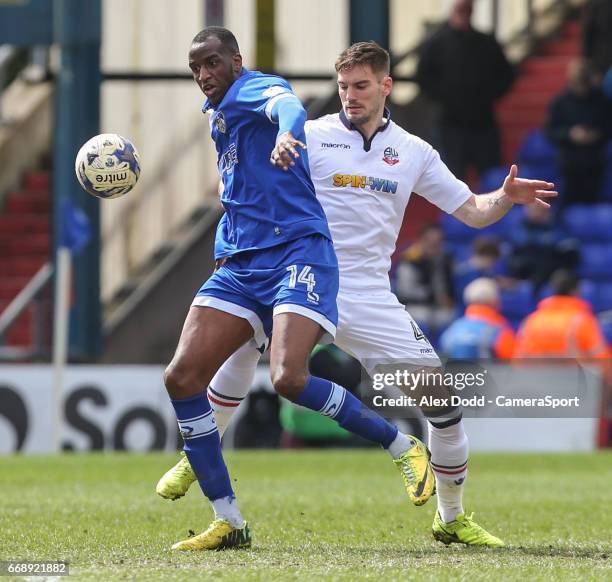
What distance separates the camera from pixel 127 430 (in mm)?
16219

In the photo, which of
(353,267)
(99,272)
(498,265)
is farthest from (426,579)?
(99,272)

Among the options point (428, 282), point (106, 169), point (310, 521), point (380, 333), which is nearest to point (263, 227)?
point (380, 333)

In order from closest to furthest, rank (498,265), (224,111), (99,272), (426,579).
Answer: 1. (426,579)
2. (224,111)
3. (498,265)
4. (99,272)

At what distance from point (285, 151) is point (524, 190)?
4.69 ft

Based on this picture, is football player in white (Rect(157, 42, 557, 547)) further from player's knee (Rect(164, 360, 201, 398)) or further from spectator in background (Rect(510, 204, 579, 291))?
spectator in background (Rect(510, 204, 579, 291))

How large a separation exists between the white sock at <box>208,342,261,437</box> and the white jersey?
579 millimetres

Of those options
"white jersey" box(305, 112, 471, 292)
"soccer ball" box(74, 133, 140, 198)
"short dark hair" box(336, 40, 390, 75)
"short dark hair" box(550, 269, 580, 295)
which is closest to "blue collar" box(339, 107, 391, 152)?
"white jersey" box(305, 112, 471, 292)

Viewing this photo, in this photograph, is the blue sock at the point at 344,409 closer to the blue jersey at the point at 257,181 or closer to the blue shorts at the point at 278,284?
the blue shorts at the point at 278,284

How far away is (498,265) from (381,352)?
11.1 m

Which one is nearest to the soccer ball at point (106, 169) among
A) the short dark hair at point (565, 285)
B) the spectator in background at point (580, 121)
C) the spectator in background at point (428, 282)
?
the short dark hair at point (565, 285)

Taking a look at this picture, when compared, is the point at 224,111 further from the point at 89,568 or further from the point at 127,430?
the point at 127,430

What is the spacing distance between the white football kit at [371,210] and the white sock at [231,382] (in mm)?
447

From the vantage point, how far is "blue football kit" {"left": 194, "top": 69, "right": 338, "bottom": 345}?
7059 mm

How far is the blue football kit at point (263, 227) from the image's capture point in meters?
7.06
